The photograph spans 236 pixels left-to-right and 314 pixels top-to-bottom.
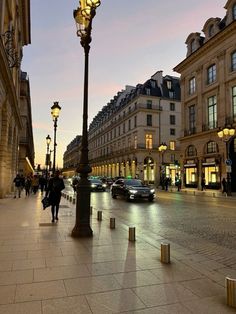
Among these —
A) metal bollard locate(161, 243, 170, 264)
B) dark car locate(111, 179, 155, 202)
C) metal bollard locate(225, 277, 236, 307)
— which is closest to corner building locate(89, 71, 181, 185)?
dark car locate(111, 179, 155, 202)

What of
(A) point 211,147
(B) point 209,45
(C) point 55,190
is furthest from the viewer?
(B) point 209,45

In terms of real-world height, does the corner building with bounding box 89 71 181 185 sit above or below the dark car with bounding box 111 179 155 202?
above

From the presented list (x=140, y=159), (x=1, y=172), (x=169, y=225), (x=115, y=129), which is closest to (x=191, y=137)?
(x=140, y=159)

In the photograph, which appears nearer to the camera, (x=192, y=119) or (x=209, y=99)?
(x=209, y=99)

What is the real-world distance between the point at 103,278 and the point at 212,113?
3527 centimetres

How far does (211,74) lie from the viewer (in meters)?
37.9

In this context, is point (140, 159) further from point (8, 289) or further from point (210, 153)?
point (8, 289)

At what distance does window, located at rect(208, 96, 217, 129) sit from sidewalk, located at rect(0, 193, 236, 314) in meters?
31.5

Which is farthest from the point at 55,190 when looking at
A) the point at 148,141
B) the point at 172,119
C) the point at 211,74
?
the point at 172,119

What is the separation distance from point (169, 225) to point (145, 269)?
6.05 m

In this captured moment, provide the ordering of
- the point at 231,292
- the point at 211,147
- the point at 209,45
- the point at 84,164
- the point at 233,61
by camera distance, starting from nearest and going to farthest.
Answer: the point at 231,292 → the point at 84,164 → the point at 233,61 → the point at 211,147 → the point at 209,45

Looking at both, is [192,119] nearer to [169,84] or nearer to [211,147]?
[211,147]

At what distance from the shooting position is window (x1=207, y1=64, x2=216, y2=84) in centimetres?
3722

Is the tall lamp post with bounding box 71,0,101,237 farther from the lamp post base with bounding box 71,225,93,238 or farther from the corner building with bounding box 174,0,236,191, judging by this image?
the corner building with bounding box 174,0,236,191
